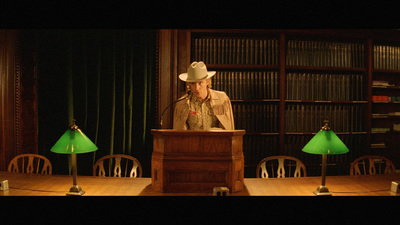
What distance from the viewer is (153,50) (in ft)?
10.9

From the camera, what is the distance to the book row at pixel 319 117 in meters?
3.32

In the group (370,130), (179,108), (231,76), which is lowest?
(370,130)

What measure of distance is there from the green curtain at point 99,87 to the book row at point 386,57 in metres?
2.72

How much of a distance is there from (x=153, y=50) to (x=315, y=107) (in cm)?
203

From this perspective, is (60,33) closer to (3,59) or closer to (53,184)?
(3,59)

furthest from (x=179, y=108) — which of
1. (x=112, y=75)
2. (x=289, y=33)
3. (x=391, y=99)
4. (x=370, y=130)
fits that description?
(x=391, y=99)

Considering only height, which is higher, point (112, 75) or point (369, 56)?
point (369, 56)

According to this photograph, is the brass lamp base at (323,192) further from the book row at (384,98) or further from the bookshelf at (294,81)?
the book row at (384,98)

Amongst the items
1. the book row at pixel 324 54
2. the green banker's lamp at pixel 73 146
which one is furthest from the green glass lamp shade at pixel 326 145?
the book row at pixel 324 54

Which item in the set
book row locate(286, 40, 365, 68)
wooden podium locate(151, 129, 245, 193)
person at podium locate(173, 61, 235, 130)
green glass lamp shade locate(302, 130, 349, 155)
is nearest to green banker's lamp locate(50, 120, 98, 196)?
wooden podium locate(151, 129, 245, 193)

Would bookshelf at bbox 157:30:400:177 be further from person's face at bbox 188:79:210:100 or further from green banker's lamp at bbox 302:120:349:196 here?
green banker's lamp at bbox 302:120:349:196

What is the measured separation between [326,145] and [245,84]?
1.63 m

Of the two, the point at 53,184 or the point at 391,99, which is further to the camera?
the point at 391,99

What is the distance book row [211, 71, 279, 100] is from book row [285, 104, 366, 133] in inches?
14.2
